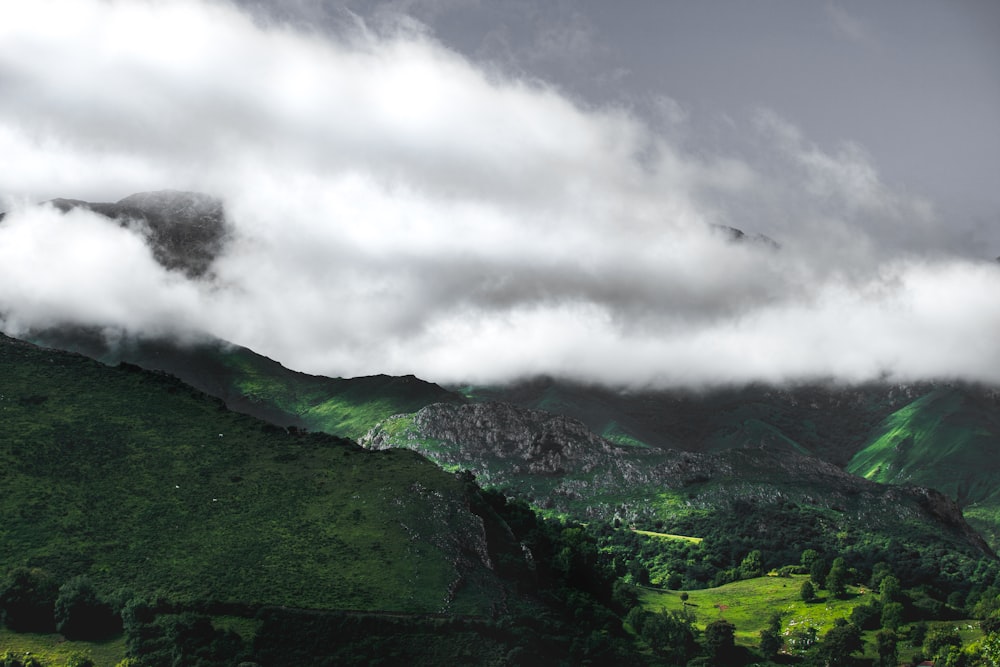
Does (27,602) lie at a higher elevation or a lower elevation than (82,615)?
higher

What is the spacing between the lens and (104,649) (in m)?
186

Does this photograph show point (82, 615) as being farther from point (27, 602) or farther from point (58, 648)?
point (27, 602)

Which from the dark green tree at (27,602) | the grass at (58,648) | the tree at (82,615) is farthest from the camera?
the tree at (82,615)

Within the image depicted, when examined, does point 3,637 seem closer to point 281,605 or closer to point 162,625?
point 162,625

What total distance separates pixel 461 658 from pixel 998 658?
4389 inches

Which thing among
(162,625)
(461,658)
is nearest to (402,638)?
(461,658)

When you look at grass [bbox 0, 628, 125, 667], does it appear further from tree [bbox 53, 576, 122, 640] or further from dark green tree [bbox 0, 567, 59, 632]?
tree [bbox 53, 576, 122, 640]

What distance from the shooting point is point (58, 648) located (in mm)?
184625

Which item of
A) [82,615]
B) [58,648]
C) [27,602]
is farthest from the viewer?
[82,615]

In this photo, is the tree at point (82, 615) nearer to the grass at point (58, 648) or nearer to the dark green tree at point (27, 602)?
the grass at point (58, 648)

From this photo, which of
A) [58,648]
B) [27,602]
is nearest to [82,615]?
[58,648]

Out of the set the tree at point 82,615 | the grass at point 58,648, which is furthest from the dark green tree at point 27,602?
the tree at point 82,615

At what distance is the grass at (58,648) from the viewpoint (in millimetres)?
181875

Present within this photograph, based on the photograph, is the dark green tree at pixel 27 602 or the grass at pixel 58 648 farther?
the dark green tree at pixel 27 602
